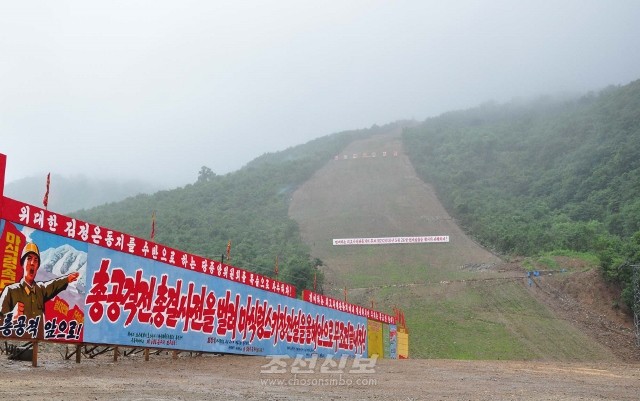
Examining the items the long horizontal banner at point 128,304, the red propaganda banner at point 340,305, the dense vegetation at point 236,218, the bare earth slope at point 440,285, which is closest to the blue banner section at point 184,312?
the long horizontal banner at point 128,304

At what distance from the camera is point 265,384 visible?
10.0 meters

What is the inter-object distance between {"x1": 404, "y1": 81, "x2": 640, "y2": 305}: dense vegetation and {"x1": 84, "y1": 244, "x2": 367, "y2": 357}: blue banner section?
99.0ft

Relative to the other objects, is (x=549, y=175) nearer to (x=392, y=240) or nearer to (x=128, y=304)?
(x=392, y=240)

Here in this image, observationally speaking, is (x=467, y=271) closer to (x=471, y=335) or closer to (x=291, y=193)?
(x=471, y=335)

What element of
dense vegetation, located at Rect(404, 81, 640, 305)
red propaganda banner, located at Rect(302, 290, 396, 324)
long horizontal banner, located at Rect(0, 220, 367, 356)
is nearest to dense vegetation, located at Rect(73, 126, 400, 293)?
red propaganda banner, located at Rect(302, 290, 396, 324)

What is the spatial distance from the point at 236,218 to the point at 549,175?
159 ft

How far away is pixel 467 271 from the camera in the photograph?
157 ft

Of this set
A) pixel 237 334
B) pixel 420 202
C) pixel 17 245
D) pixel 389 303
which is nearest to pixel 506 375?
pixel 237 334

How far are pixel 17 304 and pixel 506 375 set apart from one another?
36.6ft

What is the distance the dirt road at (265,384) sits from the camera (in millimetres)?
7674

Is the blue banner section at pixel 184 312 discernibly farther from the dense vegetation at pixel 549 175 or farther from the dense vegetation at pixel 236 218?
the dense vegetation at pixel 549 175

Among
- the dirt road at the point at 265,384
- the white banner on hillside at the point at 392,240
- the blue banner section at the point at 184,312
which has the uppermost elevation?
the white banner on hillside at the point at 392,240

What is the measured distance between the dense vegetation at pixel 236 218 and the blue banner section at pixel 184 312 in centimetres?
1815

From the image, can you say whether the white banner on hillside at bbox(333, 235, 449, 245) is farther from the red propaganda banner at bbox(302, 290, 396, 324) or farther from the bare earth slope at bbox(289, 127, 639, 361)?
the red propaganda banner at bbox(302, 290, 396, 324)
